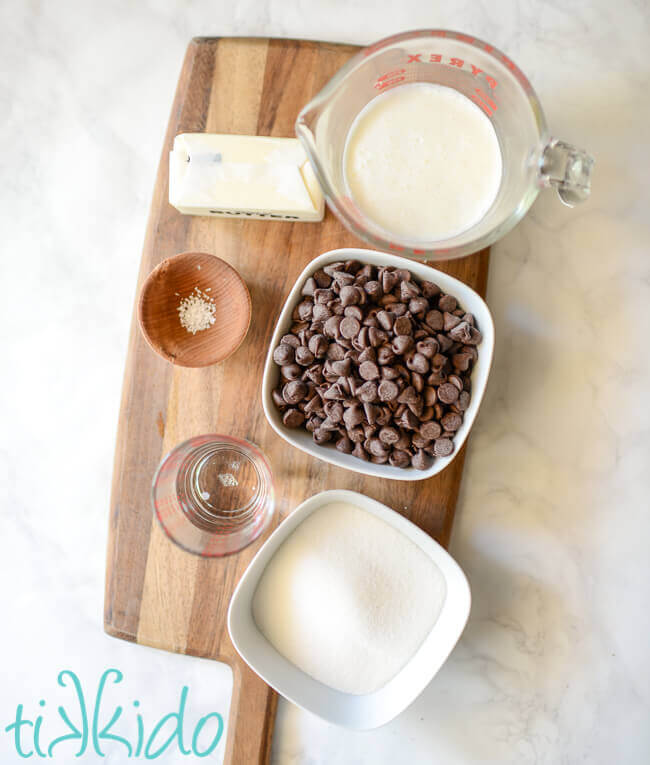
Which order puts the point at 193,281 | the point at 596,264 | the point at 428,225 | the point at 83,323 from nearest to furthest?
the point at 428,225
the point at 193,281
the point at 596,264
the point at 83,323

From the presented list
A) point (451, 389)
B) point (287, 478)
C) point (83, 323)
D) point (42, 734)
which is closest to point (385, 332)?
point (451, 389)

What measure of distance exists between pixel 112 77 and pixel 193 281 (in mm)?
492

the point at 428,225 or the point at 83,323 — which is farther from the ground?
the point at 428,225

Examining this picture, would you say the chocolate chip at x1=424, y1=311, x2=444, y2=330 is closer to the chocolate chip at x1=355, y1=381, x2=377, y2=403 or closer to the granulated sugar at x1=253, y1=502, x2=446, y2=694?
the chocolate chip at x1=355, y1=381, x2=377, y2=403

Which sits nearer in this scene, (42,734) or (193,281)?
(193,281)

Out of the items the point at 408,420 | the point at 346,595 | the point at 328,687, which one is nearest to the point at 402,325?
the point at 408,420

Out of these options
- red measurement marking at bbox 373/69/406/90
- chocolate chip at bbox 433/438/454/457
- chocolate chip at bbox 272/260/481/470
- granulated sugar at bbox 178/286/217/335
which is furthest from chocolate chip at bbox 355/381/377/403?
red measurement marking at bbox 373/69/406/90

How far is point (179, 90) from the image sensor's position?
0.91m

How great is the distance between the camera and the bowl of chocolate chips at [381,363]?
2.63ft

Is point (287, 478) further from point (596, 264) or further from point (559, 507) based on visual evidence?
point (596, 264)

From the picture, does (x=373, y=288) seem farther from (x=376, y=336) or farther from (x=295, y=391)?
(x=295, y=391)

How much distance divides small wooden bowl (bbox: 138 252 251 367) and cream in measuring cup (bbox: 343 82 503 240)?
0.22m

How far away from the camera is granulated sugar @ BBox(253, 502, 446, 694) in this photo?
33.2 inches
